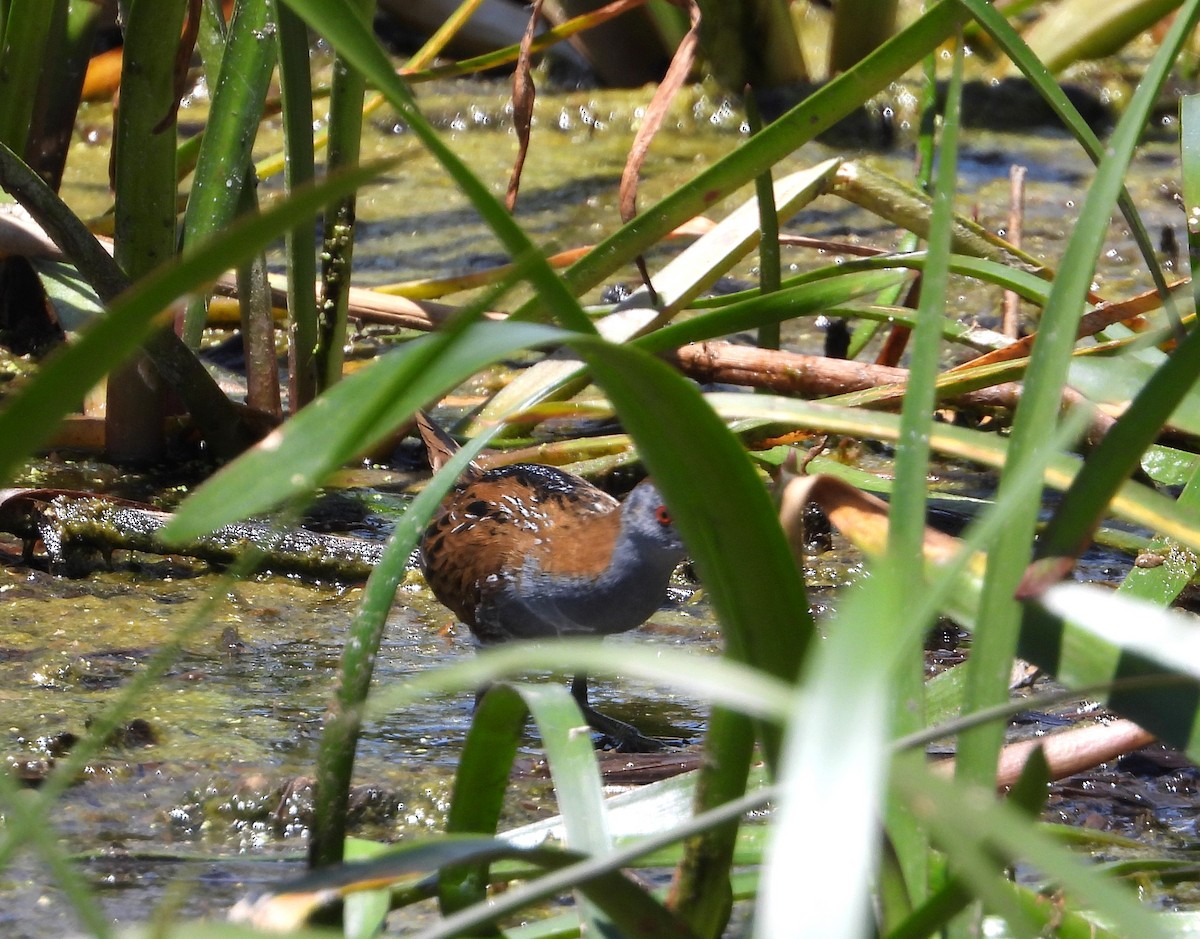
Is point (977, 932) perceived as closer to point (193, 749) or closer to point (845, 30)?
point (193, 749)

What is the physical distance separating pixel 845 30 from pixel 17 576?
4.30 m

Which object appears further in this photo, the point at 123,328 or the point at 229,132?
the point at 229,132

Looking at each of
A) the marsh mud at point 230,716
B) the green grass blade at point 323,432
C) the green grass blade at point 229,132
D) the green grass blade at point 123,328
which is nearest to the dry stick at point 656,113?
the marsh mud at point 230,716

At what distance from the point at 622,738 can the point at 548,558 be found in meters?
0.59

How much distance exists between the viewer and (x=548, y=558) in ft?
10.4

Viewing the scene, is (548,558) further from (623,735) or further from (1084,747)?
(1084,747)

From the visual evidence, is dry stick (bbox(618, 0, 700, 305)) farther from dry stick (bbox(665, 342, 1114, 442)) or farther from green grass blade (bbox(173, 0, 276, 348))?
green grass blade (bbox(173, 0, 276, 348))

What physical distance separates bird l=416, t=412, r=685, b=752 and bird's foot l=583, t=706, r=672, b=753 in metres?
0.06

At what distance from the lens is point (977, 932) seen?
4.43 feet

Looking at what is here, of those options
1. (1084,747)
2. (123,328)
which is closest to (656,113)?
(1084,747)

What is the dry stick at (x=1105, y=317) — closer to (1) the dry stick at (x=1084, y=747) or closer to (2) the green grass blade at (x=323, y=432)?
(1) the dry stick at (x=1084, y=747)

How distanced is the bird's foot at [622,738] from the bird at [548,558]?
0.06m

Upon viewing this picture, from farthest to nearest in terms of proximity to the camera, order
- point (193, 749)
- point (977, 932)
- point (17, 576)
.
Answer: point (17, 576), point (193, 749), point (977, 932)

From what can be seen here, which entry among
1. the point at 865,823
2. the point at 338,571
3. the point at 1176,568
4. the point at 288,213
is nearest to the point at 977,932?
the point at 865,823
